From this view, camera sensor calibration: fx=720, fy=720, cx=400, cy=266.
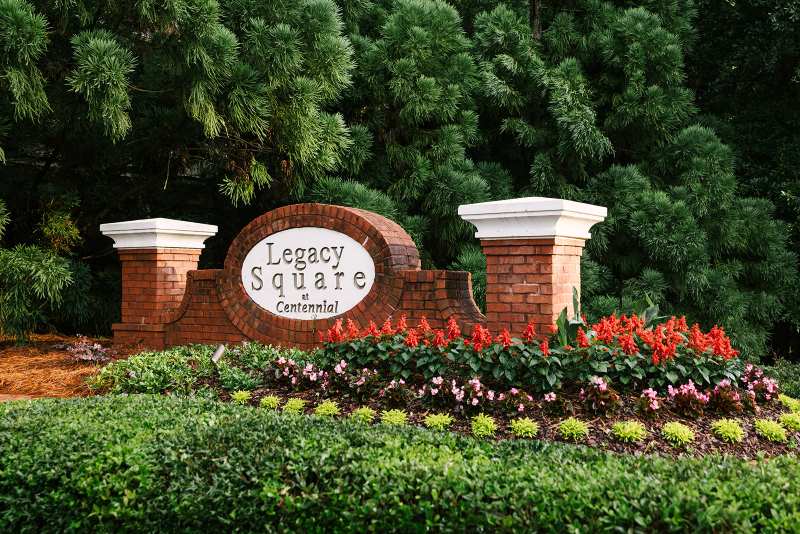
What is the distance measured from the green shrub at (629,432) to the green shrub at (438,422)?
90cm

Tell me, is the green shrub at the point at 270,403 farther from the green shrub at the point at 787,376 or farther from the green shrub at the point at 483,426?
the green shrub at the point at 787,376

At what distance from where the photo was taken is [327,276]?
21.0 ft

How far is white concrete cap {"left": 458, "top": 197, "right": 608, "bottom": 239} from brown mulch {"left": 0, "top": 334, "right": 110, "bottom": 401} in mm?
3365

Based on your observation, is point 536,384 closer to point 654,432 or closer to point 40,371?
point 654,432

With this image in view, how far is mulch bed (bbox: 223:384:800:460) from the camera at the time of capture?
3.77 meters

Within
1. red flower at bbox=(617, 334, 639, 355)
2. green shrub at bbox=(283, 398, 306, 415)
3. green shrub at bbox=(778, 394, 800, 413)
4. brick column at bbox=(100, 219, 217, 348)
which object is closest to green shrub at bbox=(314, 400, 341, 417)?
green shrub at bbox=(283, 398, 306, 415)

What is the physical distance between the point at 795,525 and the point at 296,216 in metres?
4.96

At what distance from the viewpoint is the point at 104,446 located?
10.3 ft

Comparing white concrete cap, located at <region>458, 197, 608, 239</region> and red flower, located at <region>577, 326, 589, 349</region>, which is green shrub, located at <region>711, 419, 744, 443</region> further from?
white concrete cap, located at <region>458, 197, 608, 239</region>

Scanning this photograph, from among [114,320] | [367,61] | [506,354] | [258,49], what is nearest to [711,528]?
[506,354]

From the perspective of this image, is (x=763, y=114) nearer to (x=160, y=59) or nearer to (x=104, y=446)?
(x=160, y=59)

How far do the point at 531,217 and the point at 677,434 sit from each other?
1.96 m

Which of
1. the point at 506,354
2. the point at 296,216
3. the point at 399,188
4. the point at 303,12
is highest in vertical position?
the point at 303,12

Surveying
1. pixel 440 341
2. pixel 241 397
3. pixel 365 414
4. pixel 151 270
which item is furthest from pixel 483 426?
pixel 151 270
